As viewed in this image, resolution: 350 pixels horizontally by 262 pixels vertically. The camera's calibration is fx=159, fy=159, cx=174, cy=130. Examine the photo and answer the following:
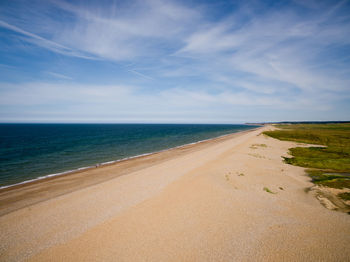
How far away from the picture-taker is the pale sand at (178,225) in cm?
596

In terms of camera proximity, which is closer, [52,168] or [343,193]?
[343,193]

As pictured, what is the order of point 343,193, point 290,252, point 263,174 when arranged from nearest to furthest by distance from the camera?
point 290,252
point 343,193
point 263,174

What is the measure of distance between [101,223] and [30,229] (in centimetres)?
329

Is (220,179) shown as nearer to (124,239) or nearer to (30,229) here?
(124,239)

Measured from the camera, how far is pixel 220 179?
1359cm

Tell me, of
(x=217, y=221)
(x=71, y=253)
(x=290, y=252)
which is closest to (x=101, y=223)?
(x=71, y=253)

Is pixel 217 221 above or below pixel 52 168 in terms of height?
above

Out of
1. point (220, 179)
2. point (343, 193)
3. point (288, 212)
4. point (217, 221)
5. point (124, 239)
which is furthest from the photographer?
point (220, 179)

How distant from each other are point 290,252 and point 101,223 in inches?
320

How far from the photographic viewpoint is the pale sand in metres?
5.96

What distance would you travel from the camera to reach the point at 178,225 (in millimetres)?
7516

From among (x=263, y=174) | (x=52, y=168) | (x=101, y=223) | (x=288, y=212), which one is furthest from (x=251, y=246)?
(x=52, y=168)

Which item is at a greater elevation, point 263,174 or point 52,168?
point 263,174

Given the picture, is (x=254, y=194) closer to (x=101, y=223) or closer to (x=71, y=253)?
(x=101, y=223)
